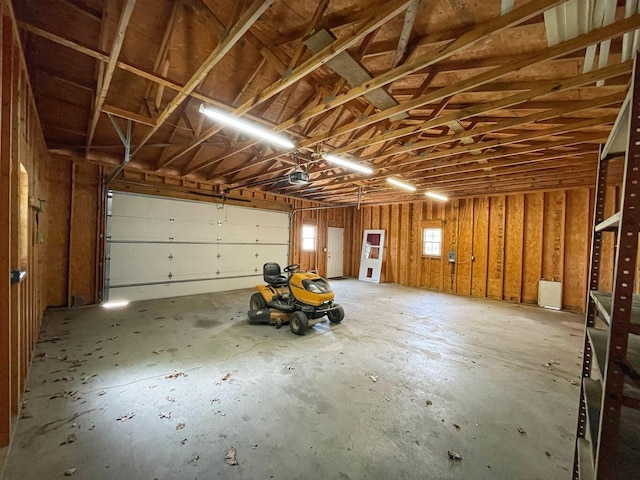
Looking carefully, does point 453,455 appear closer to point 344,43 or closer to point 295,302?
point 295,302

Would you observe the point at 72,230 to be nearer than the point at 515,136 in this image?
No

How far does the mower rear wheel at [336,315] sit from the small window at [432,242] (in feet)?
17.5

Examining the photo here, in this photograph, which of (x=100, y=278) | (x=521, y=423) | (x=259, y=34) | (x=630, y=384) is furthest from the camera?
(x=100, y=278)

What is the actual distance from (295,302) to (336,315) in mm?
818

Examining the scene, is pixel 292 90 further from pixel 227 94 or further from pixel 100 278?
pixel 100 278

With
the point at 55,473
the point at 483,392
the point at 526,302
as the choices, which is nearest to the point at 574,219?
the point at 526,302

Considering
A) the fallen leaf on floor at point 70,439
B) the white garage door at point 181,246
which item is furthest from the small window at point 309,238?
the fallen leaf on floor at point 70,439

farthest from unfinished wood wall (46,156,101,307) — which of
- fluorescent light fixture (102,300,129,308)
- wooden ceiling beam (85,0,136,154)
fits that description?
wooden ceiling beam (85,0,136,154)

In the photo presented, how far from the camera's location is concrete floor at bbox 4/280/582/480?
1.73 metres

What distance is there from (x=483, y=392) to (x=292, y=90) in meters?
4.26

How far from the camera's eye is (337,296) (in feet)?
23.3

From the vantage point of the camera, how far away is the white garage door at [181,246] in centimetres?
578

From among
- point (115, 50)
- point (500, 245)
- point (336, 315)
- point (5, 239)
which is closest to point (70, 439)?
point (5, 239)

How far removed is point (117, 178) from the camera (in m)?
5.72
